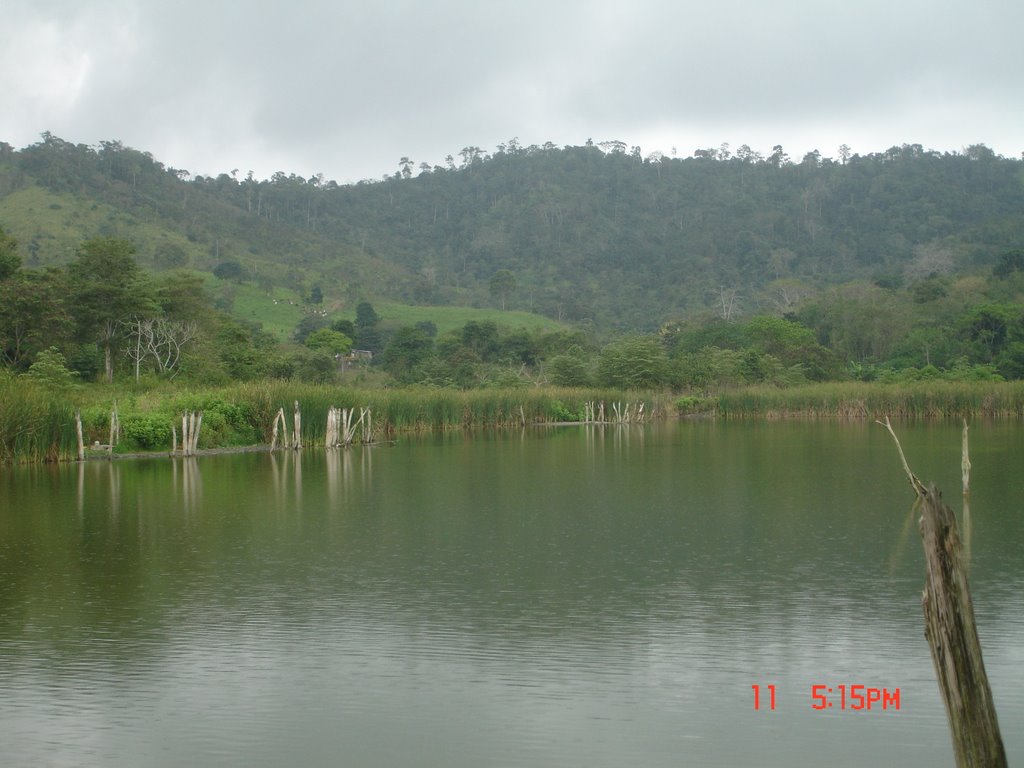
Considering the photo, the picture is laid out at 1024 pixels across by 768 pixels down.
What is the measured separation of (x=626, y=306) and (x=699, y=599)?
314ft

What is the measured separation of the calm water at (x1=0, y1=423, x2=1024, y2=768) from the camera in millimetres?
6488

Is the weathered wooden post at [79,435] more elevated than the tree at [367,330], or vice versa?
the tree at [367,330]

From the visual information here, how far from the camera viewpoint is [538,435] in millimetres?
37625

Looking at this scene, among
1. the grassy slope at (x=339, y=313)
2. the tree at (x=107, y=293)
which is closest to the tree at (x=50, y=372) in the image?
the tree at (x=107, y=293)

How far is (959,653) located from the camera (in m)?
4.78

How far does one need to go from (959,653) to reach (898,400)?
40899mm

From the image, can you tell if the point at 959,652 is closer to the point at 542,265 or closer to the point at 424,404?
the point at 424,404

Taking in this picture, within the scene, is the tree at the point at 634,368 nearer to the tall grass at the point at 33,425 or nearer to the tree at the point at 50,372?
the tree at the point at 50,372

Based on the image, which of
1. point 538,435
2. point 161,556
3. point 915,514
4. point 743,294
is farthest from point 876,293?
point 161,556

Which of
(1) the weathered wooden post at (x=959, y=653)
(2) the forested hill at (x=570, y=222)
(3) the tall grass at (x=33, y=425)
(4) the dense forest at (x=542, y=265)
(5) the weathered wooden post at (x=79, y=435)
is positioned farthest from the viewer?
(2) the forested hill at (x=570, y=222)

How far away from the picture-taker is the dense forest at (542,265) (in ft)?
137

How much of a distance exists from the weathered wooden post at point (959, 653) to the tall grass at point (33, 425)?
2207 cm

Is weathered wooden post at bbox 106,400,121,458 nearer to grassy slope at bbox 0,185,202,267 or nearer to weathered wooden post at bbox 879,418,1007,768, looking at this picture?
weathered wooden post at bbox 879,418,1007,768
